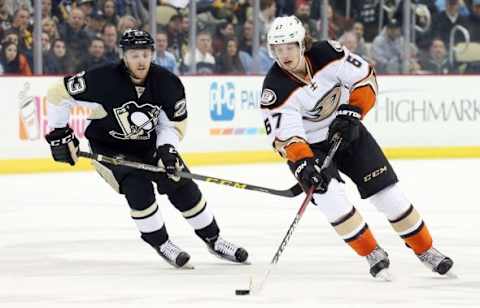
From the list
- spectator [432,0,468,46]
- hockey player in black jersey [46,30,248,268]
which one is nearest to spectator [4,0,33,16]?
spectator [432,0,468,46]

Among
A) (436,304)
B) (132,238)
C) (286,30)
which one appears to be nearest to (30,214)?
(132,238)

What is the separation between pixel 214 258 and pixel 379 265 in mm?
1056

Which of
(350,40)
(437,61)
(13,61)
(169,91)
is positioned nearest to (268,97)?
(169,91)

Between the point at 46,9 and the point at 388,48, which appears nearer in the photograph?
the point at 46,9

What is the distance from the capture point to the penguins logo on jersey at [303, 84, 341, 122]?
5.21 metres

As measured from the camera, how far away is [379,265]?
506cm

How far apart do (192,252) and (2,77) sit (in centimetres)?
428

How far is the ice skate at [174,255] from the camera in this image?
551 centimetres

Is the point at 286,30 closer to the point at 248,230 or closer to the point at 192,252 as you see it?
the point at 192,252

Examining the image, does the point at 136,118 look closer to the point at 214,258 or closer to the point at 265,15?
the point at 214,258

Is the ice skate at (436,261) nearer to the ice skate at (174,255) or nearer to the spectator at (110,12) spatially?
the ice skate at (174,255)

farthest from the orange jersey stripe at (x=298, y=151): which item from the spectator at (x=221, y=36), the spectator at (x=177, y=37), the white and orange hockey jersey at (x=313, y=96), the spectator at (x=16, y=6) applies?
the spectator at (x=221, y=36)

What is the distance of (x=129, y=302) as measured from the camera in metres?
4.58

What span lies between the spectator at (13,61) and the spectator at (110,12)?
2.71 ft
